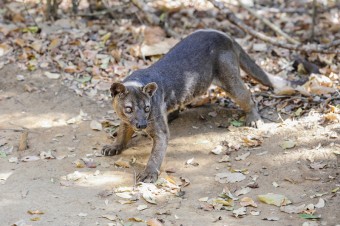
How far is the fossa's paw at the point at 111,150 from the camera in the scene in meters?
7.09

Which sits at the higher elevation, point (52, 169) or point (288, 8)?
point (288, 8)

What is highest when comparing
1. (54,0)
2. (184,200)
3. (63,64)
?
(54,0)

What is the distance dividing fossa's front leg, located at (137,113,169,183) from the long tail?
67.4 inches

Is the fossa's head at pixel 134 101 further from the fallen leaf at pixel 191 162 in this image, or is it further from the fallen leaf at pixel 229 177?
the fallen leaf at pixel 229 177

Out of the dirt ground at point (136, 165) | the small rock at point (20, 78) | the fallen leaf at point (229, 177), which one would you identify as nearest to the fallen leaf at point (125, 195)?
the dirt ground at point (136, 165)

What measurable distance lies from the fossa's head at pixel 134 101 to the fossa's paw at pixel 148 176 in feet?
1.73

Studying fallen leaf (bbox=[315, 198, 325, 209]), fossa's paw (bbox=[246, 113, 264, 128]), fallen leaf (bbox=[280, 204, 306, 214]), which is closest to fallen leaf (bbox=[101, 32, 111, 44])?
fossa's paw (bbox=[246, 113, 264, 128])

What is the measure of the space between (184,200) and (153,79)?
1.89 m

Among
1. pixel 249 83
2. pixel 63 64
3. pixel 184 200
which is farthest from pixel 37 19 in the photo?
pixel 184 200

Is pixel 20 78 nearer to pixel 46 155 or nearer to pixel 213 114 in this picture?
pixel 46 155

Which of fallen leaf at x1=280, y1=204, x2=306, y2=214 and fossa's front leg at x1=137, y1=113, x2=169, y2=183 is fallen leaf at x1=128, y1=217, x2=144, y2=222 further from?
fallen leaf at x1=280, y1=204, x2=306, y2=214

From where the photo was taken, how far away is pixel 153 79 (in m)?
7.27

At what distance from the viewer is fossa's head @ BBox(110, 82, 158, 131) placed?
664 centimetres

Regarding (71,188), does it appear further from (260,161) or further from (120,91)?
(260,161)
